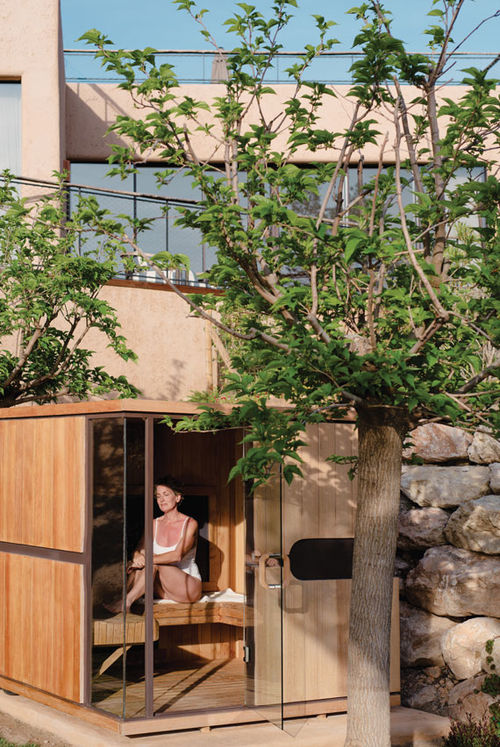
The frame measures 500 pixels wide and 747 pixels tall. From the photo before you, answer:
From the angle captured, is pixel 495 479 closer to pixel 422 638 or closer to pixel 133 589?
pixel 422 638

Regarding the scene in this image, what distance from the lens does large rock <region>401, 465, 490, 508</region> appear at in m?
10.6

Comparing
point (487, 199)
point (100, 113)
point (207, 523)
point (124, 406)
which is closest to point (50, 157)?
point (100, 113)

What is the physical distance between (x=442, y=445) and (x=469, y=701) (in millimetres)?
3784

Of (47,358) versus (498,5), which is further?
(47,358)

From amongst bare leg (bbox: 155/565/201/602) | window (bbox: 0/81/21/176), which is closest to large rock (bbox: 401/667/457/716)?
bare leg (bbox: 155/565/201/602)

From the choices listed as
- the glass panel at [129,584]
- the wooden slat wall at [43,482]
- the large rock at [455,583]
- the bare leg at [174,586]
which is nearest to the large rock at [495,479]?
the large rock at [455,583]

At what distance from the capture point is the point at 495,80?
5055 millimetres

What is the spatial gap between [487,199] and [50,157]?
10537mm

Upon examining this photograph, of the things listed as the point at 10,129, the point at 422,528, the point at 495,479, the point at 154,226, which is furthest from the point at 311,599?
the point at 10,129

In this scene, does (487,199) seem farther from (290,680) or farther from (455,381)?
(290,680)

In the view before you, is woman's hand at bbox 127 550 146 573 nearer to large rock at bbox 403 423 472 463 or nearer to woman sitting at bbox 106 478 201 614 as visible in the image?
woman sitting at bbox 106 478 201 614

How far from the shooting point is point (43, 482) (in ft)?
24.1

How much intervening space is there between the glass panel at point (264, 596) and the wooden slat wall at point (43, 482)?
1.22 metres

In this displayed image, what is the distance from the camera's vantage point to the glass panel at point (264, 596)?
6.62 m
